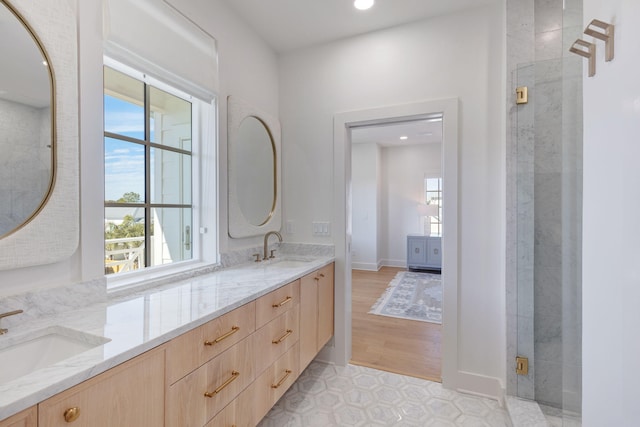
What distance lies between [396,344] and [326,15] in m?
2.92

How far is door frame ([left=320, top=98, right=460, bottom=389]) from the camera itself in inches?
84.0

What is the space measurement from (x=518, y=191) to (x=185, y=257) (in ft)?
7.42

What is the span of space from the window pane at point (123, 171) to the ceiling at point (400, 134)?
3438mm

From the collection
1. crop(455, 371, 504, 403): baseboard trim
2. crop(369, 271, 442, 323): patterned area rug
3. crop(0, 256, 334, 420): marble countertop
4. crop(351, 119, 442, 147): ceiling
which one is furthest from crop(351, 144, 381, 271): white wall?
crop(0, 256, 334, 420): marble countertop

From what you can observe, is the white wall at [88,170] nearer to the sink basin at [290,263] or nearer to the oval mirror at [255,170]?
the oval mirror at [255,170]

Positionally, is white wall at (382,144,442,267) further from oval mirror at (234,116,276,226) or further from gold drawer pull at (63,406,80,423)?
gold drawer pull at (63,406,80,423)

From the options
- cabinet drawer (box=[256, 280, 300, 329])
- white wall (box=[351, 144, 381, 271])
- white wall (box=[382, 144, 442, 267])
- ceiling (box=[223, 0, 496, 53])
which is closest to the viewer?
cabinet drawer (box=[256, 280, 300, 329])

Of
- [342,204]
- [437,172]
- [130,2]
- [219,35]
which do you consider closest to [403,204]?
[437,172]

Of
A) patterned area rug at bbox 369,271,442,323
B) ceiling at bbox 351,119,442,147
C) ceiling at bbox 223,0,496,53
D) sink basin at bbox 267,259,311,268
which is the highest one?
ceiling at bbox 223,0,496,53

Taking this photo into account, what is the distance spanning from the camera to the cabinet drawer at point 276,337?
151 centimetres
